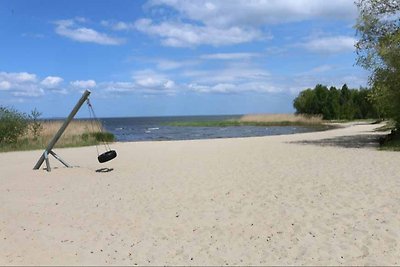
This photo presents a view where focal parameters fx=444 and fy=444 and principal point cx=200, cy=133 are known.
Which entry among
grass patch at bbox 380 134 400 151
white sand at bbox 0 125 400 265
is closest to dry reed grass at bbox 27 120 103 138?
white sand at bbox 0 125 400 265

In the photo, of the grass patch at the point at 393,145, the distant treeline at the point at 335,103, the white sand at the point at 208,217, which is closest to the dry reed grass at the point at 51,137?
the white sand at the point at 208,217

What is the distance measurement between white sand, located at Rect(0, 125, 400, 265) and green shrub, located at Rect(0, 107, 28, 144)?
41.6 ft

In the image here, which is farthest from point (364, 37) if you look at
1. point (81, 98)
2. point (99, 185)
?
point (99, 185)

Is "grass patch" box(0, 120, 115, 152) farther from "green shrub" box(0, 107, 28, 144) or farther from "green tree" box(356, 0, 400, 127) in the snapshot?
"green tree" box(356, 0, 400, 127)

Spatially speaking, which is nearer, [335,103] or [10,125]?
[10,125]

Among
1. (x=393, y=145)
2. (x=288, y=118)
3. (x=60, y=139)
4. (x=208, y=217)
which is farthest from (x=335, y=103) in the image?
(x=208, y=217)

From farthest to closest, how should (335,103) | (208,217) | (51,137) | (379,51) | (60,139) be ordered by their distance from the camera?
(335,103), (51,137), (60,139), (379,51), (208,217)

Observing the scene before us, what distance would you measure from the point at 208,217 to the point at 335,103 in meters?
66.2

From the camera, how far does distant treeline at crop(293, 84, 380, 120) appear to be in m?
70.4

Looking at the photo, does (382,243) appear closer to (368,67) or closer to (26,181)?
(26,181)

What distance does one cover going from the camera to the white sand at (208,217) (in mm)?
6090

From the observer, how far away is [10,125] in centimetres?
2514

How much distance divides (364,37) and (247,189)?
13160 millimetres

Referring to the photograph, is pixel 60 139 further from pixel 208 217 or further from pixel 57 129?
pixel 208 217
